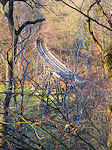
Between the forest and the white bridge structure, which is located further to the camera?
the white bridge structure

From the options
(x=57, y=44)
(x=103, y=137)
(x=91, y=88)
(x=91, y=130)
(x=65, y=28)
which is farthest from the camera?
(x=57, y=44)

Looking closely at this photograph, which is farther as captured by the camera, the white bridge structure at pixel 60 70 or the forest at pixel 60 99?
the white bridge structure at pixel 60 70

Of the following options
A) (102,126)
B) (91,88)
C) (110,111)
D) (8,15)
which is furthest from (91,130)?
(8,15)

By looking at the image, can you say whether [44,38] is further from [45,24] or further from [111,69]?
[111,69]

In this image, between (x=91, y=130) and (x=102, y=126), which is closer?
(x=102, y=126)

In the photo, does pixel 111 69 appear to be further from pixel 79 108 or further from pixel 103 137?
pixel 79 108

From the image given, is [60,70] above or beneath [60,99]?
above

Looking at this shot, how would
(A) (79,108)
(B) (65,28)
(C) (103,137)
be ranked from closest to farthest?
(C) (103,137), (A) (79,108), (B) (65,28)

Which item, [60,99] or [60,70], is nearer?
[60,99]

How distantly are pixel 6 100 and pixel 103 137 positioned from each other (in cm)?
270

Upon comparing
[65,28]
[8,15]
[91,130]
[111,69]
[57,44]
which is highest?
[65,28]

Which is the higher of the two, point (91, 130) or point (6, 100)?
point (6, 100)

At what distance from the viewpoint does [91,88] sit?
605cm

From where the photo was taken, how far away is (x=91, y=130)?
15.4 feet
